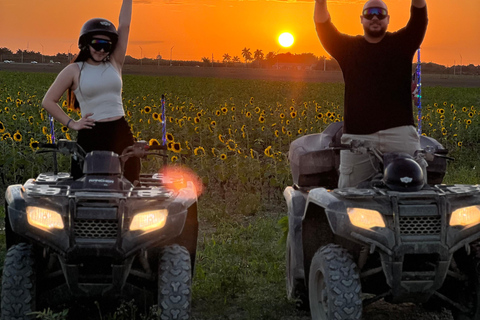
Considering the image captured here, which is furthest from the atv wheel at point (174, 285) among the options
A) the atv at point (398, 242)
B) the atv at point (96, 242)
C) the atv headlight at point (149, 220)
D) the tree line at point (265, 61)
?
the tree line at point (265, 61)

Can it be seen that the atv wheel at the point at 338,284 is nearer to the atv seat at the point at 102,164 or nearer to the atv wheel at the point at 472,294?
the atv wheel at the point at 472,294

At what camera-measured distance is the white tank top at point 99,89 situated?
491 centimetres

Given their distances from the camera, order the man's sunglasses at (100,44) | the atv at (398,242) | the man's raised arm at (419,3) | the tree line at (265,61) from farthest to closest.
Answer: the tree line at (265,61)
the man's sunglasses at (100,44)
the man's raised arm at (419,3)
the atv at (398,242)

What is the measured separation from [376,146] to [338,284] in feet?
3.00

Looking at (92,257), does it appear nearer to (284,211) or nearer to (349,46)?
(349,46)

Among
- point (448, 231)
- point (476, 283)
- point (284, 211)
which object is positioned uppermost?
point (448, 231)

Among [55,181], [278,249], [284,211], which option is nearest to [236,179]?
[284,211]

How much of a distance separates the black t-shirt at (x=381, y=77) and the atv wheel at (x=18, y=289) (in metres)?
2.09

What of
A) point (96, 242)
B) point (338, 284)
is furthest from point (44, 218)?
point (338, 284)

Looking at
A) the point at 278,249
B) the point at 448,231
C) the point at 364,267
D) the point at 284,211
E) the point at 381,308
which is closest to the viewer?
the point at 448,231

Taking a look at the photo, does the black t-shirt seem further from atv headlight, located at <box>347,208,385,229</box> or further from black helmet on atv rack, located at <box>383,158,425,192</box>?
atv headlight, located at <box>347,208,385,229</box>

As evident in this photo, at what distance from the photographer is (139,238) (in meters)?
4.20

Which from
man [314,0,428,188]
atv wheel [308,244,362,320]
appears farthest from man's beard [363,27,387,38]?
atv wheel [308,244,362,320]

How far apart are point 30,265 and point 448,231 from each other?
2.35m
